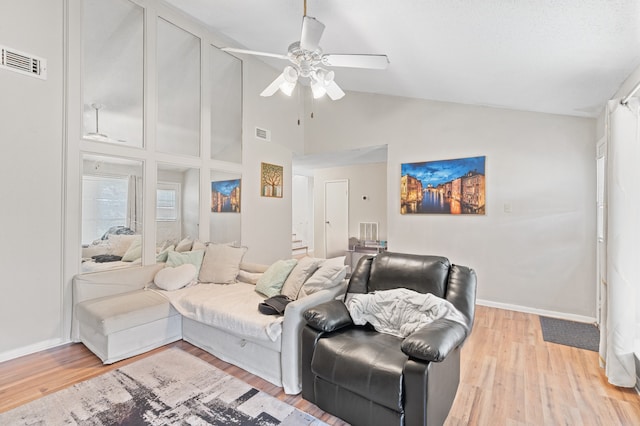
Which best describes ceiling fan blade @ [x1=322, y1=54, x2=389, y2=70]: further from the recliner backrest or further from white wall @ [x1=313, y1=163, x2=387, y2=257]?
white wall @ [x1=313, y1=163, x2=387, y2=257]

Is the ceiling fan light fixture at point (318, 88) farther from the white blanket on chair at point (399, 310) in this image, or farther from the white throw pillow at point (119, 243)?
the white throw pillow at point (119, 243)

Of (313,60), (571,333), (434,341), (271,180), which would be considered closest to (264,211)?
(271,180)

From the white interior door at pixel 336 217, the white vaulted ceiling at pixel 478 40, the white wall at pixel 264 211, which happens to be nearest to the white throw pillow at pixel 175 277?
the white wall at pixel 264 211

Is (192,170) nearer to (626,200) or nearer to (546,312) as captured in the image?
(626,200)

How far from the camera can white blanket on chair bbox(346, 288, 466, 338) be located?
1893 millimetres

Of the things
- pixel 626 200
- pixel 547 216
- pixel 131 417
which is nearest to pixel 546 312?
pixel 547 216

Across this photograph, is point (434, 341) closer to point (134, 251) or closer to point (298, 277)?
point (298, 277)

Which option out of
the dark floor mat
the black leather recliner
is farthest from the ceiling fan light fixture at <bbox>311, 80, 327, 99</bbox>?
the dark floor mat

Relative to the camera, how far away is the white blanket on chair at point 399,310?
1.89 metres

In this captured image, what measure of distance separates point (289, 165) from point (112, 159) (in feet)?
9.20

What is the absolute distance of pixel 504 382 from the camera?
2.18 m

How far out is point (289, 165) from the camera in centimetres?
542

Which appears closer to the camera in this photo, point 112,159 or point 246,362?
point 246,362

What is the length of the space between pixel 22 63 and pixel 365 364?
3.61 metres
